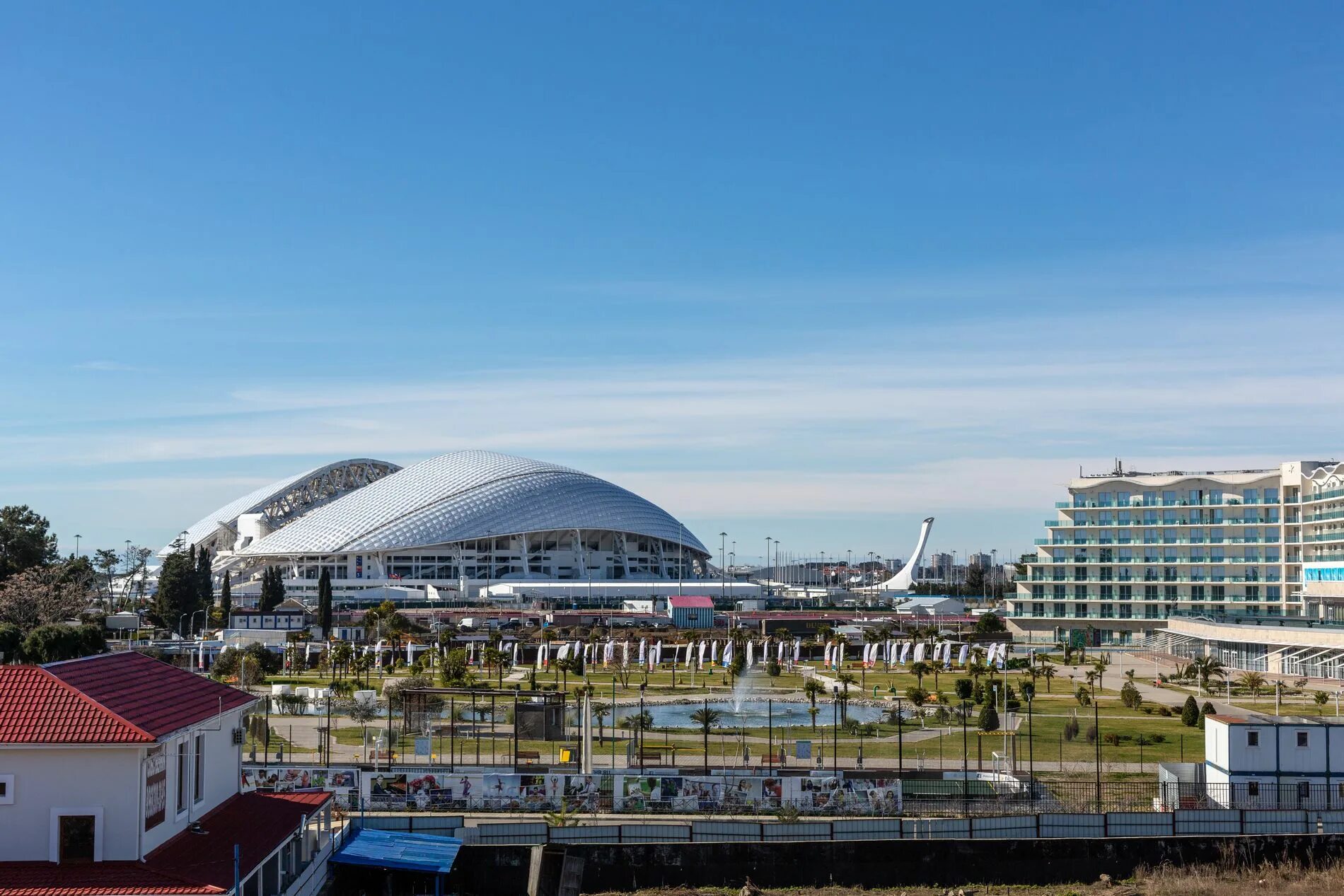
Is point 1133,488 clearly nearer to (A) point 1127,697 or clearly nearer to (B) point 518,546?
(A) point 1127,697

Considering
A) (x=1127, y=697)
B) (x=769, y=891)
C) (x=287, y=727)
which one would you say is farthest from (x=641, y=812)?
(x=1127, y=697)

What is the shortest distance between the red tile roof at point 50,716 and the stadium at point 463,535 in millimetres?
115519

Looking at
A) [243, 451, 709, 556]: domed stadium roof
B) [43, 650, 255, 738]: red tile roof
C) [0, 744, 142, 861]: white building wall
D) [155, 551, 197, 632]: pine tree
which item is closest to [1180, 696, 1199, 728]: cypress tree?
[43, 650, 255, 738]: red tile roof

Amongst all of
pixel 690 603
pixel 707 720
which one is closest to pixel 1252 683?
pixel 707 720

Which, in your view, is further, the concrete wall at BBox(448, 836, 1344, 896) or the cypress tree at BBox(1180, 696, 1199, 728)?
→ the cypress tree at BBox(1180, 696, 1199, 728)

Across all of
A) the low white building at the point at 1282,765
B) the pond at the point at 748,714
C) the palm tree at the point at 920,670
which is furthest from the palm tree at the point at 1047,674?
the low white building at the point at 1282,765

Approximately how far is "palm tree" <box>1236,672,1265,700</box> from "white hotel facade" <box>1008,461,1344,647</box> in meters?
27.2

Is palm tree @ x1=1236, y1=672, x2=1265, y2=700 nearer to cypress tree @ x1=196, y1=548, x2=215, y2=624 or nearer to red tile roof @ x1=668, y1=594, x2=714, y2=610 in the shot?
red tile roof @ x1=668, y1=594, x2=714, y2=610

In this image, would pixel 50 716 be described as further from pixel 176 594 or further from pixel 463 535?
pixel 463 535

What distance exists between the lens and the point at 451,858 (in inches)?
909

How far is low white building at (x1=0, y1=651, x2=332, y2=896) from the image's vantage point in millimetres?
18047

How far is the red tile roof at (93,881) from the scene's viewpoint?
17.2m

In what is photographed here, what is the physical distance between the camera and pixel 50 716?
1866 centimetres

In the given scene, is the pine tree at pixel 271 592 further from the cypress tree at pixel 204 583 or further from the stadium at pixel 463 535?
the stadium at pixel 463 535
